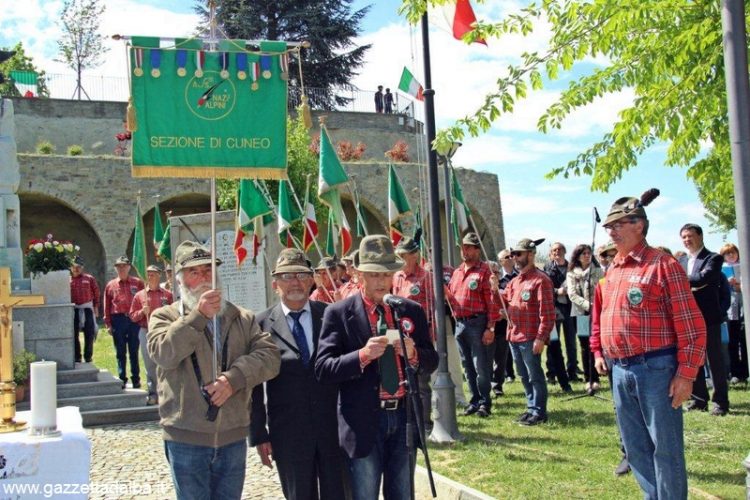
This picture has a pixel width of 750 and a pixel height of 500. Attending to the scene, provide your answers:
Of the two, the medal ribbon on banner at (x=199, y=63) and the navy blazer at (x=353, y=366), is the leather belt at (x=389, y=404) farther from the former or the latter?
the medal ribbon on banner at (x=199, y=63)

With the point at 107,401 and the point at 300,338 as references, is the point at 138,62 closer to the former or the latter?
the point at 300,338

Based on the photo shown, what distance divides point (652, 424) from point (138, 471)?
187 inches

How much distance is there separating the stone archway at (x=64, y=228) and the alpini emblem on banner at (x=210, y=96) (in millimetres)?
25576

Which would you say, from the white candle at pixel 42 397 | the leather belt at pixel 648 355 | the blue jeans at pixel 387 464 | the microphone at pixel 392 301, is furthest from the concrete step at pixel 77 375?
the leather belt at pixel 648 355

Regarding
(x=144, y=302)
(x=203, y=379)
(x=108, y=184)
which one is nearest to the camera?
(x=203, y=379)

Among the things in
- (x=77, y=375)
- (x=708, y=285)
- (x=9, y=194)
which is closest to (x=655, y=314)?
(x=708, y=285)

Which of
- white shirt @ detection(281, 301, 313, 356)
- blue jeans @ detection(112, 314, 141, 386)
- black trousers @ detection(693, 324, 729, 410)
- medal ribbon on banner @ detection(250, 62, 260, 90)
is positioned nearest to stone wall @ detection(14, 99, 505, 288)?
blue jeans @ detection(112, 314, 141, 386)

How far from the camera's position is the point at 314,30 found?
42.8 m

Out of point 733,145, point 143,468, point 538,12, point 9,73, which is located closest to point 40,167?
point 9,73

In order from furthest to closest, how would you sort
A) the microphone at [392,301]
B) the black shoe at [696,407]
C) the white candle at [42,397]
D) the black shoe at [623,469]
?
1. the black shoe at [696,407]
2. the black shoe at [623,469]
3. the microphone at [392,301]
4. the white candle at [42,397]

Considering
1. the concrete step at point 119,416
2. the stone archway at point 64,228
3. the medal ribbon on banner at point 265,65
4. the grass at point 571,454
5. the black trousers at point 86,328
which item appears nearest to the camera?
the medal ribbon on banner at point 265,65

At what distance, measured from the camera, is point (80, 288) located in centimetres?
1349

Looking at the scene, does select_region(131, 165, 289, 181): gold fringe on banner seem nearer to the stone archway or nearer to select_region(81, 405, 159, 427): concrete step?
select_region(81, 405, 159, 427): concrete step

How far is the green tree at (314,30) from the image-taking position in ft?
138
